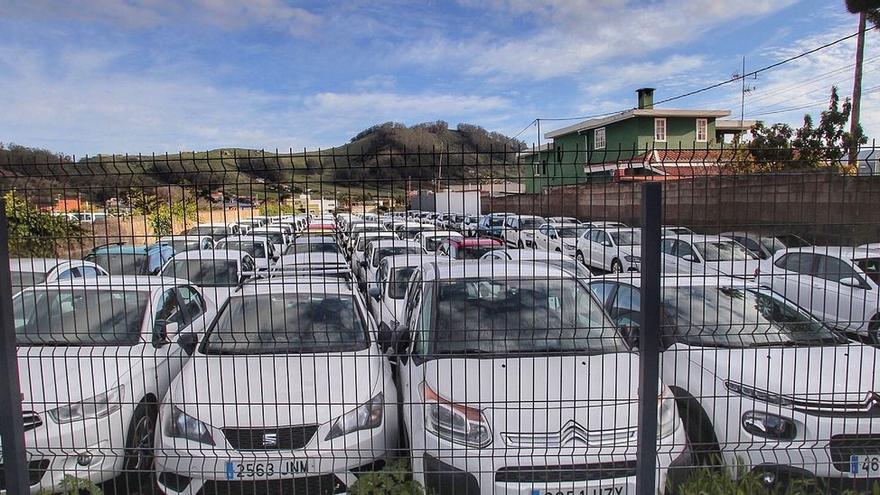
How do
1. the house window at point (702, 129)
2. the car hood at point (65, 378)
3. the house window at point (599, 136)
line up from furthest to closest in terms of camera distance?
1. the house window at point (599, 136)
2. the house window at point (702, 129)
3. the car hood at point (65, 378)

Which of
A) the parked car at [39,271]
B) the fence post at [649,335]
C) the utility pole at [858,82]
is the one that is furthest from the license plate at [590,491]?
the utility pole at [858,82]

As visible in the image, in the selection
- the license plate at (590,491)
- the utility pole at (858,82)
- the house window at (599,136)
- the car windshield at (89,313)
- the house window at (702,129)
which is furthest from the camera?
the house window at (599,136)

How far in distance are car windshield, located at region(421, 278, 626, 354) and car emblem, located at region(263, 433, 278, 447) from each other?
1108mm

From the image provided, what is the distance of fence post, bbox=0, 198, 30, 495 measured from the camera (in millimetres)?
2740

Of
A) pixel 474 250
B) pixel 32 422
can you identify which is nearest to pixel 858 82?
pixel 474 250

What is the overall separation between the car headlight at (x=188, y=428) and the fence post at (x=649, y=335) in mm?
2479

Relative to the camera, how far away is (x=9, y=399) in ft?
9.14

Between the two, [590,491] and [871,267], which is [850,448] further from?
[590,491]

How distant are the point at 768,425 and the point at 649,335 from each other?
5.36ft

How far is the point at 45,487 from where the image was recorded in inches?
129

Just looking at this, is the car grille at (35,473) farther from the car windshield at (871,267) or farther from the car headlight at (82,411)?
the car windshield at (871,267)

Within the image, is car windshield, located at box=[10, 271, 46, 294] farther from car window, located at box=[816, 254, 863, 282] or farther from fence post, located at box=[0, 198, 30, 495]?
car window, located at box=[816, 254, 863, 282]

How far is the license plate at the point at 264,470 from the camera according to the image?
3088 mm

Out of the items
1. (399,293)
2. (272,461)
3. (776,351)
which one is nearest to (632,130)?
(399,293)
